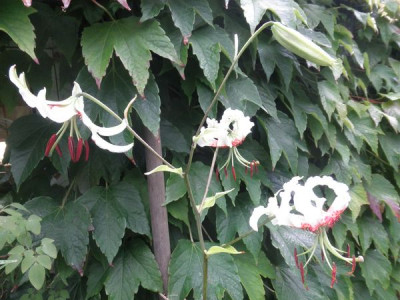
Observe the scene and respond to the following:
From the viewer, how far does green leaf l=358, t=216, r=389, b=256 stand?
4.25ft

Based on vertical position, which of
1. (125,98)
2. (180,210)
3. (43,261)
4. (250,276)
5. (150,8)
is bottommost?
(250,276)

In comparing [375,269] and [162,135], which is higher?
[162,135]

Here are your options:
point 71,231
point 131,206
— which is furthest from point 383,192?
point 71,231

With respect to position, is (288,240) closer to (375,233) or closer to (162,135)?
(162,135)

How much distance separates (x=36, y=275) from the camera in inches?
26.6

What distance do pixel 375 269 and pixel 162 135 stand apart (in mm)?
799

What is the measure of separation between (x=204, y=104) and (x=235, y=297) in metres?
0.37

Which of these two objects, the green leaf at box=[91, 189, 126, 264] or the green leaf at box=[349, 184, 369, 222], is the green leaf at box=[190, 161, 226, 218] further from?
the green leaf at box=[349, 184, 369, 222]

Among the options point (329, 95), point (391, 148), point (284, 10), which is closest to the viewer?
point (284, 10)

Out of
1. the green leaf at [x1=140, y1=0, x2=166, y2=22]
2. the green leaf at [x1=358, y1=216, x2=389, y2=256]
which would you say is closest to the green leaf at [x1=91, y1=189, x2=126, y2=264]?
the green leaf at [x1=140, y1=0, x2=166, y2=22]

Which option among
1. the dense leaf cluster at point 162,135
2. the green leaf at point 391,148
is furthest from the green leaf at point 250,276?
the green leaf at point 391,148

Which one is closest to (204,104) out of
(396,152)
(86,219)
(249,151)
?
(249,151)

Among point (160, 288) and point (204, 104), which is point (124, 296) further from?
point (204, 104)

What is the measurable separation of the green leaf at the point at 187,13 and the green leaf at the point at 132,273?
412 mm
